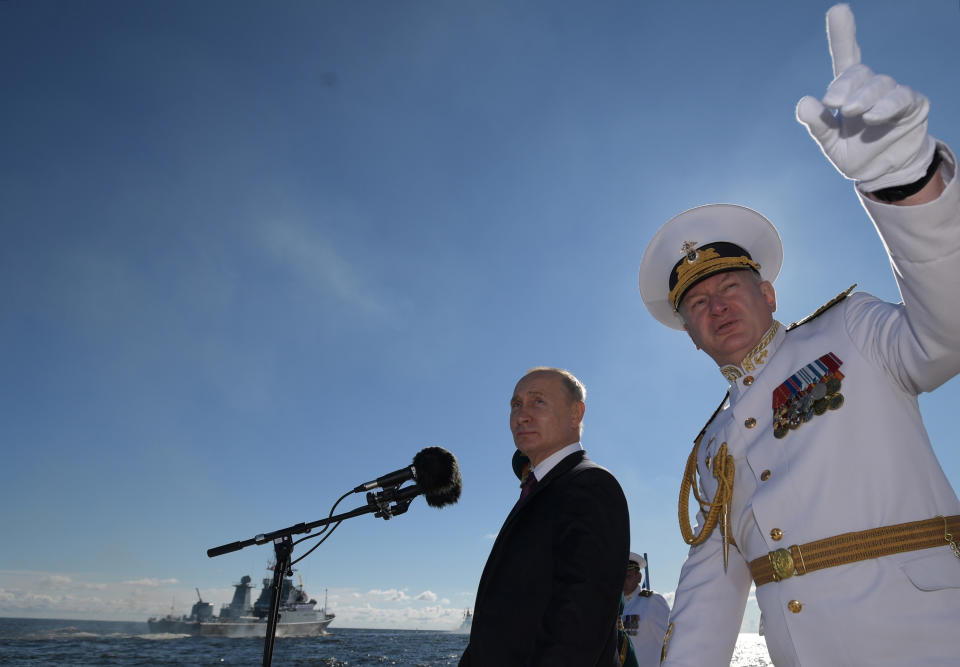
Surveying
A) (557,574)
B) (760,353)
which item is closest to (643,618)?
(557,574)

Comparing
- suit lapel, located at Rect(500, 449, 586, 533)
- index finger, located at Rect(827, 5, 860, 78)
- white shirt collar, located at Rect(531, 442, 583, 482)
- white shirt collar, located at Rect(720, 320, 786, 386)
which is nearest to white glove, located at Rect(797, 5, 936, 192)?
index finger, located at Rect(827, 5, 860, 78)

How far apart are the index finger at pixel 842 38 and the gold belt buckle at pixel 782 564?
1.36 m

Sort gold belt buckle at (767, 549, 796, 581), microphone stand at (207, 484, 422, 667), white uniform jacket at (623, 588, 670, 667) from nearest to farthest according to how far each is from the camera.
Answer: gold belt buckle at (767, 549, 796, 581) < microphone stand at (207, 484, 422, 667) < white uniform jacket at (623, 588, 670, 667)

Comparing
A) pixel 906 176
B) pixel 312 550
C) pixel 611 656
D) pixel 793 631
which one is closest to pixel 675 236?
pixel 906 176

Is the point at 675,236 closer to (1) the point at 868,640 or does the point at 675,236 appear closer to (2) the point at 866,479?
(2) the point at 866,479

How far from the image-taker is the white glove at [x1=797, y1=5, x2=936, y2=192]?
1.15 metres

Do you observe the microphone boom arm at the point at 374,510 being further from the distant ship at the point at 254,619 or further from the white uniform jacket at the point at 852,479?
the distant ship at the point at 254,619

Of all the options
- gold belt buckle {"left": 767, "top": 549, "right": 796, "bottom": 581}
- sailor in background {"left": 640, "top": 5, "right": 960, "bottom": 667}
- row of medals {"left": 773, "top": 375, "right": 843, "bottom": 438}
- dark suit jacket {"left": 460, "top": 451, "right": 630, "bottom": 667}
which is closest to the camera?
sailor in background {"left": 640, "top": 5, "right": 960, "bottom": 667}

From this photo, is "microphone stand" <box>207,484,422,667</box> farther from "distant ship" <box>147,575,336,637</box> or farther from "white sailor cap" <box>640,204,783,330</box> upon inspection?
"distant ship" <box>147,575,336,637</box>

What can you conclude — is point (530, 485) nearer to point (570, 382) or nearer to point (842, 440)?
point (570, 382)

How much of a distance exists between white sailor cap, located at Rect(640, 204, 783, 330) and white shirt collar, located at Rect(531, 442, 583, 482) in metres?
1.12

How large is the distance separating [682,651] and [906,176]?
163cm

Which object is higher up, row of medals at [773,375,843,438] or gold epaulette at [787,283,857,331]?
gold epaulette at [787,283,857,331]

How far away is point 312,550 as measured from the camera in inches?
159
